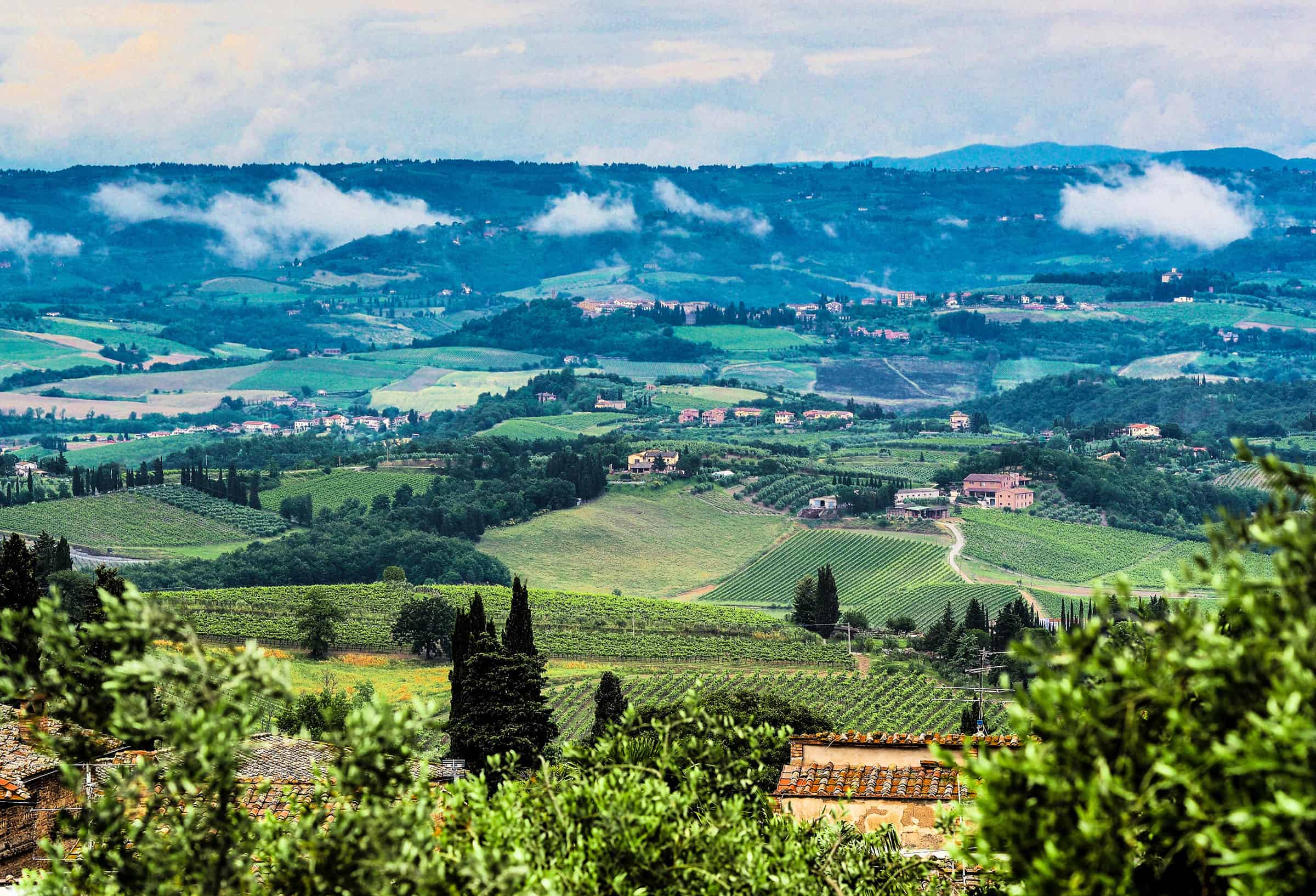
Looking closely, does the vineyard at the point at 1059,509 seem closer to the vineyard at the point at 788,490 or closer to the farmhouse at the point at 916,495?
the farmhouse at the point at 916,495

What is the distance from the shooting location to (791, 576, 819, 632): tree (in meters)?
97.5

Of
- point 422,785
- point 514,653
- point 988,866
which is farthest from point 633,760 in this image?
point 514,653

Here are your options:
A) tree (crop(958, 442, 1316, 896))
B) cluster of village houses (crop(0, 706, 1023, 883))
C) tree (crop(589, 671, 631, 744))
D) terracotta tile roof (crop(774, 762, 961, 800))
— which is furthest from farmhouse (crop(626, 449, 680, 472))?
tree (crop(958, 442, 1316, 896))

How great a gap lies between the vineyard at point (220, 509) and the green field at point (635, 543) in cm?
1815

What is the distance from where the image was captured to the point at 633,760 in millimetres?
13656

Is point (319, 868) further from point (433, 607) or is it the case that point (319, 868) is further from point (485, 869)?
point (433, 607)

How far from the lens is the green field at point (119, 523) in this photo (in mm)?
128000

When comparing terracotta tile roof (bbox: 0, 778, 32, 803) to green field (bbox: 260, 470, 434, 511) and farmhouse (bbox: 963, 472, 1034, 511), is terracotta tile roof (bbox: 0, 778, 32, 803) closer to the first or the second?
green field (bbox: 260, 470, 434, 511)

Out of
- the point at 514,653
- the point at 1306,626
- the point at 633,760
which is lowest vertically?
the point at 514,653

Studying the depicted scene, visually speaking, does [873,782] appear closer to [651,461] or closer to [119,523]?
[119,523]

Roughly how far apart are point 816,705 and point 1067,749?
62435mm

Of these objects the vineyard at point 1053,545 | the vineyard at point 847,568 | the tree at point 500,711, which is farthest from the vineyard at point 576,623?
the tree at point 500,711

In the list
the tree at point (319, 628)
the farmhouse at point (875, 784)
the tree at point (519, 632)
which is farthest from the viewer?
the tree at point (319, 628)

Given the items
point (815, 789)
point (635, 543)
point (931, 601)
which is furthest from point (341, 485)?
point (815, 789)
